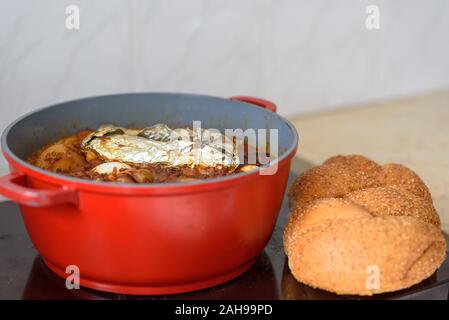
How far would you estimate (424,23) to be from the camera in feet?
5.50

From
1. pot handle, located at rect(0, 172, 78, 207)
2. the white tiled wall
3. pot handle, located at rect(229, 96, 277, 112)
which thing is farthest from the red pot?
the white tiled wall

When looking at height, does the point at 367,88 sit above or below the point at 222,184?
below

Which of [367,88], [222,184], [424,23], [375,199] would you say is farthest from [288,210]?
[424,23]

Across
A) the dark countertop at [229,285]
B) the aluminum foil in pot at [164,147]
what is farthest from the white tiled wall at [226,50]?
the dark countertop at [229,285]

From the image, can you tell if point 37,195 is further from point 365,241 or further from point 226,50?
point 226,50

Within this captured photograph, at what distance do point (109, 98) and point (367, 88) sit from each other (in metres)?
0.86

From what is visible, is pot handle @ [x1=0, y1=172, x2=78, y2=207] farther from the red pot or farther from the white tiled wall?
the white tiled wall

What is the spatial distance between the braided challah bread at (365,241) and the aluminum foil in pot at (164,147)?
0.13m

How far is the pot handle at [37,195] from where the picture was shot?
67 centimetres

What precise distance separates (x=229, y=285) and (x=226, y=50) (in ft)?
2.32

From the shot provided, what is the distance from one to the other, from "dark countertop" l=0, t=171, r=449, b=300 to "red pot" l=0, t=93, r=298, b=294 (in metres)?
0.01

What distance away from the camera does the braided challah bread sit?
74 cm

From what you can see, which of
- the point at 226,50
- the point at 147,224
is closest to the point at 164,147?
the point at 147,224
